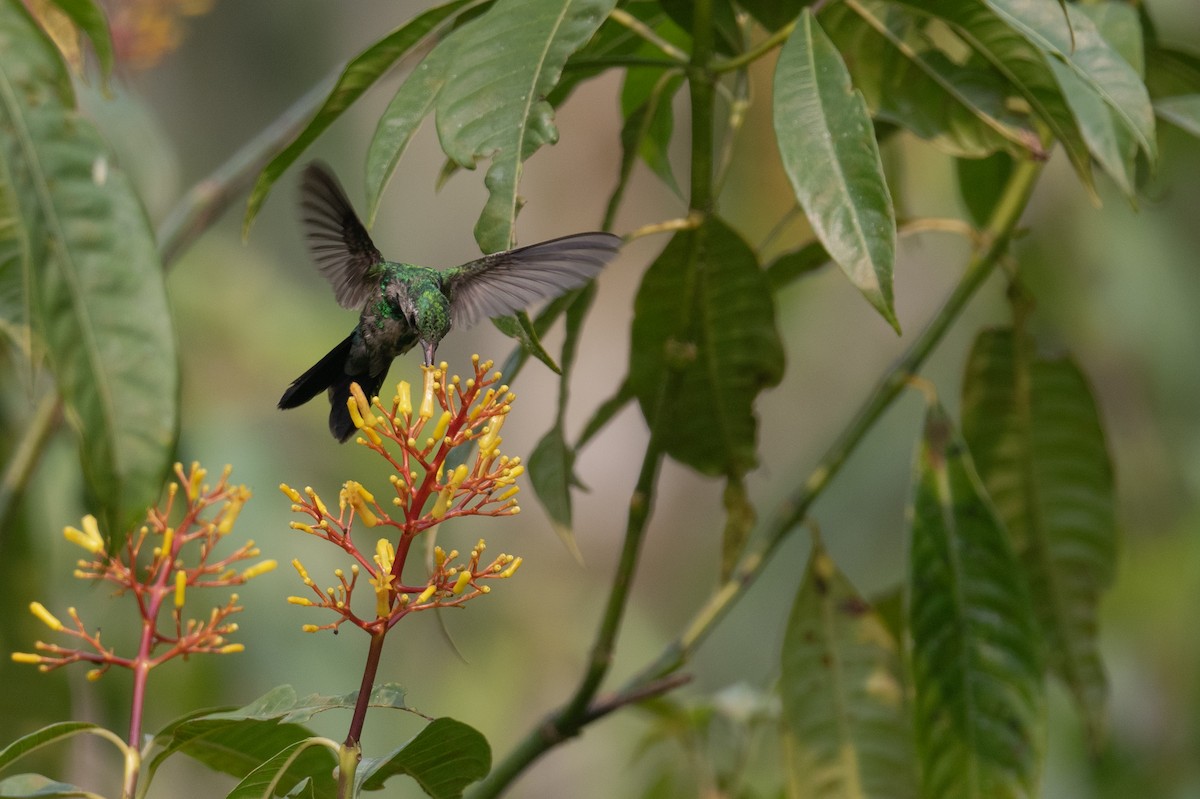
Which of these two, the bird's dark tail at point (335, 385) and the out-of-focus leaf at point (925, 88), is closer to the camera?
the bird's dark tail at point (335, 385)

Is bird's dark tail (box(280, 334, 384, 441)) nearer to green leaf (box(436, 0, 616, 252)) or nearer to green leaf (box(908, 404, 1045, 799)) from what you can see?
green leaf (box(436, 0, 616, 252))

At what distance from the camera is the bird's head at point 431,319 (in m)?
0.84

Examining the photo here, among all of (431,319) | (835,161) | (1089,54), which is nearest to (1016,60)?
(1089,54)

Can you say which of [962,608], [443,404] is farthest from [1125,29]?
[443,404]

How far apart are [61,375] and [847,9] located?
2.25 feet

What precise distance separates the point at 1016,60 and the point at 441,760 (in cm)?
65

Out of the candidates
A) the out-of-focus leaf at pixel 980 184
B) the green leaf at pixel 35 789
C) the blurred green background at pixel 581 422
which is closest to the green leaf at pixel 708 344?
the blurred green background at pixel 581 422

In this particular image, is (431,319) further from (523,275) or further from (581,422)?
(581,422)

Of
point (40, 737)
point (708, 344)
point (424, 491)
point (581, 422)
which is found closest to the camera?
point (424, 491)

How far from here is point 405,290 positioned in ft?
2.88

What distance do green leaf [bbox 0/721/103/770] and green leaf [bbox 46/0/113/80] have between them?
0.49 m

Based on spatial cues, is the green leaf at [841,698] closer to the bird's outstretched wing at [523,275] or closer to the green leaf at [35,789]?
the bird's outstretched wing at [523,275]

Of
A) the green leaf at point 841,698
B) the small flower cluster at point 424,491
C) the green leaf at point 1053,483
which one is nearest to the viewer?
the small flower cluster at point 424,491

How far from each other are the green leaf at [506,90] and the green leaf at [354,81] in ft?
0.38
